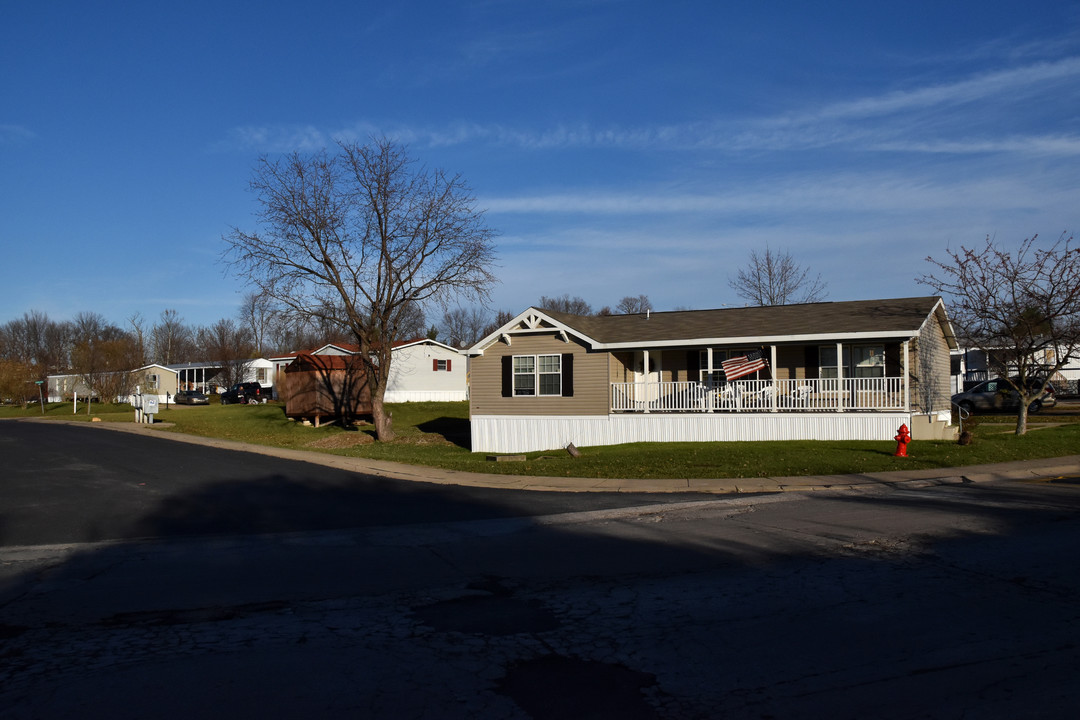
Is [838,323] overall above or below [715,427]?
above

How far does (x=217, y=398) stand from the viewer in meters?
69.6

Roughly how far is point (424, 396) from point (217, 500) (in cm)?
3841

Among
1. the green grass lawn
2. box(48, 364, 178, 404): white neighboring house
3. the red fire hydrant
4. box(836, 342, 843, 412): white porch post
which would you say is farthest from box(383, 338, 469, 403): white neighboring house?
the red fire hydrant

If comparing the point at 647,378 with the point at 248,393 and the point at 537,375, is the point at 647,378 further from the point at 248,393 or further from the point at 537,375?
the point at 248,393

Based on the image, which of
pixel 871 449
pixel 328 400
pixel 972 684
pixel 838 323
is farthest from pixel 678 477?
pixel 328 400

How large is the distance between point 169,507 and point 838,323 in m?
19.3

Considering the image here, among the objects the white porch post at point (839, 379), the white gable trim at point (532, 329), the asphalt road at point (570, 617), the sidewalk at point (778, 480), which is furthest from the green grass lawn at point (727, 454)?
the asphalt road at point (570, 617)

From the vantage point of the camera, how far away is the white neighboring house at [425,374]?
52.8m

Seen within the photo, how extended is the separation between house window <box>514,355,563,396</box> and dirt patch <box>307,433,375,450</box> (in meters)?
6.92

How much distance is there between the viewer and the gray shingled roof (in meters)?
24.6

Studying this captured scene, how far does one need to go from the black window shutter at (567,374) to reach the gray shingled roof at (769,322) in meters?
1.00

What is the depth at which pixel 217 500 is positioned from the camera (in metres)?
15.9

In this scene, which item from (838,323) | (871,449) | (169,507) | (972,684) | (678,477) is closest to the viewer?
(972,684)

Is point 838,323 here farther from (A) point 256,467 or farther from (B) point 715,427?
(A) point 256,467
